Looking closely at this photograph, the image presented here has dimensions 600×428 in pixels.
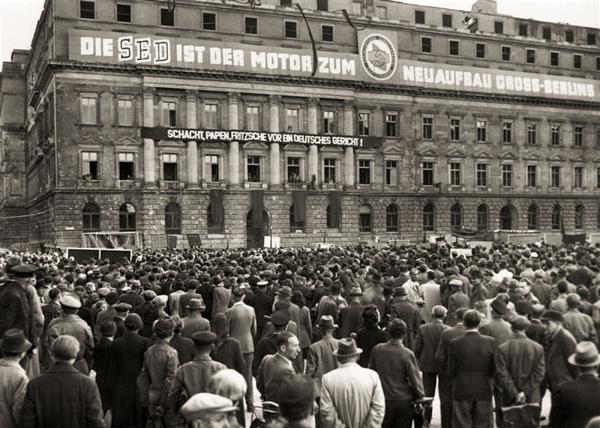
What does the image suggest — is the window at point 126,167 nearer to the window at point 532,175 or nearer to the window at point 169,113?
the window at point 169,113

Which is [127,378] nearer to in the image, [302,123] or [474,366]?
[474,366]

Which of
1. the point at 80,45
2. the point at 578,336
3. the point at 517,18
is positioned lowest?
the point at 578,336

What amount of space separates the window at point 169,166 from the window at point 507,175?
28.9m

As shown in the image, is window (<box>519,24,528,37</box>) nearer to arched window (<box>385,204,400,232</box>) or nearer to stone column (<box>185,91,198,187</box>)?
arched window (<box>385,204,400,232</box>)

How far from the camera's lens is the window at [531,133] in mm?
57156

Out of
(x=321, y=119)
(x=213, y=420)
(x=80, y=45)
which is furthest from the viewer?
(x=321, y=119)

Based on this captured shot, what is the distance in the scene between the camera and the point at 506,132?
56281 mm

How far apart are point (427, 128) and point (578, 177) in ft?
56.4

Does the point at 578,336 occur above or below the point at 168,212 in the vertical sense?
below

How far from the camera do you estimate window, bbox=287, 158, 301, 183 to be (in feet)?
158

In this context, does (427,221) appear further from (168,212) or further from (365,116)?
(168,212)

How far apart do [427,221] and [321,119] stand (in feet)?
41.8

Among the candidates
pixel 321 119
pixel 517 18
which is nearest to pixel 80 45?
pixel 321 119

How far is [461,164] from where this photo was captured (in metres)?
54.2
